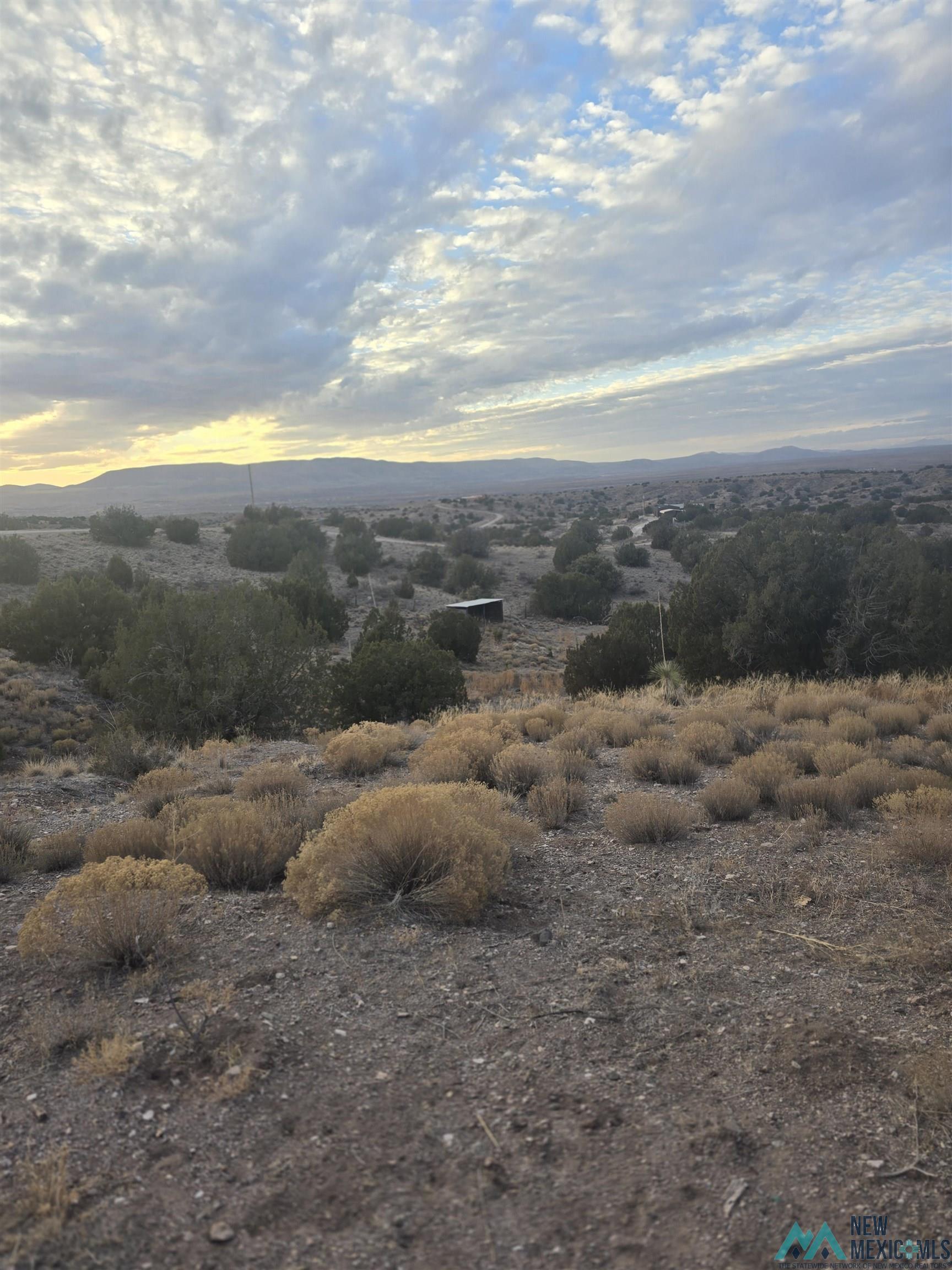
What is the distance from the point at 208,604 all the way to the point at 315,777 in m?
8.55

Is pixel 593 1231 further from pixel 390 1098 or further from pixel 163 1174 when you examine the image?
pixel 163 1174

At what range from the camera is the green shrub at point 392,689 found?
18.1 meters

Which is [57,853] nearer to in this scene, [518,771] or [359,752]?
[359,752]

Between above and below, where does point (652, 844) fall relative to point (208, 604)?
below

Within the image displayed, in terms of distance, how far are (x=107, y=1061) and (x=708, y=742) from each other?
7.70 metres

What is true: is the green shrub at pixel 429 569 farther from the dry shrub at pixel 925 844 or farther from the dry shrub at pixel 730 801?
the dry shrub at pixel 925 844

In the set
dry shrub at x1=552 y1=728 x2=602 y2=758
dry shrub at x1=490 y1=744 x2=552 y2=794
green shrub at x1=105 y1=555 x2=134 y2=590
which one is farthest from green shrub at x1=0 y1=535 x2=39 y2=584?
dry shrub at x1=490 y1=744 x2=552 y2=794

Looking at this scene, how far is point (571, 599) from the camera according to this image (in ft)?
145

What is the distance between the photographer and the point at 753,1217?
9.91 feet

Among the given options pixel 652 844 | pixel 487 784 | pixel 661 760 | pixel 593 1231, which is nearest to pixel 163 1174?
pixel 593 1231

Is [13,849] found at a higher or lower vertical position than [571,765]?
higher

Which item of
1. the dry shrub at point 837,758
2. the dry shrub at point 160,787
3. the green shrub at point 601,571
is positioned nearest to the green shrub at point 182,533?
the green shrub at point 601,571

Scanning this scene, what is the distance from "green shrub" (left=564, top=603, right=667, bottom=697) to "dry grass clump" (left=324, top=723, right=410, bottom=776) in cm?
941
